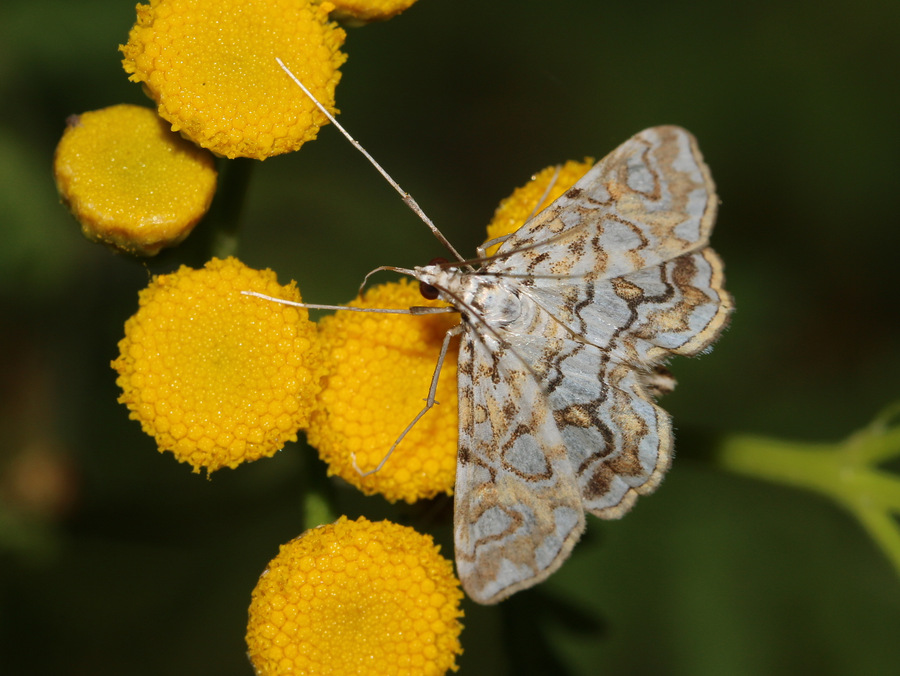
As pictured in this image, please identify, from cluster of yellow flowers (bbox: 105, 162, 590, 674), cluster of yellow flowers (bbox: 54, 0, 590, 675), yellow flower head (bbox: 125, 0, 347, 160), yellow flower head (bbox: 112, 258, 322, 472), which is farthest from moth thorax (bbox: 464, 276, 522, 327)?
yellow flower head (bbox: 125, 0, 347, 160)

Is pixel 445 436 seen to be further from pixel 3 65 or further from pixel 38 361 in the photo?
pixel 3 65

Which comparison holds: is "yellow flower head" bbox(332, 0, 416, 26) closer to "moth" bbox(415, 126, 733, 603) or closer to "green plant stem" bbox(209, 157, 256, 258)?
"green plant stem" bbox(209, 157, 256, 258)

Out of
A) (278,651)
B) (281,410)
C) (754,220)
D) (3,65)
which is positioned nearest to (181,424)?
(281,410)

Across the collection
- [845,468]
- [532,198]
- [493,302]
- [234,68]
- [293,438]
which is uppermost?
[234,68]

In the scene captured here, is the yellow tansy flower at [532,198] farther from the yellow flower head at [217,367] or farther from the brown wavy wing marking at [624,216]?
the yellow flower head at [217,367]

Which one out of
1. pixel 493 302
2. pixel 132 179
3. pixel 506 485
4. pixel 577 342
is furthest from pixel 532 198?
pixel 132 179

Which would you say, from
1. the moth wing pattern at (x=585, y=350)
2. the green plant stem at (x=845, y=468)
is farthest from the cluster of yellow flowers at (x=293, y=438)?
the green plant stem at (x=845, y=468)

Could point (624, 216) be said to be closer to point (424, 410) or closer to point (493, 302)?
point (493, 302)
